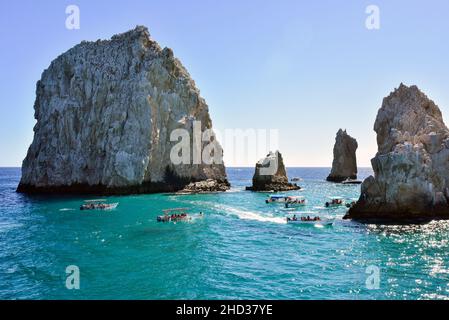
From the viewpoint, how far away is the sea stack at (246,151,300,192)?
362ft

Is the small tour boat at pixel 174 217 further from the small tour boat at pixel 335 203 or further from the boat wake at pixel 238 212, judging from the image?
the small tour boat at pixel 335 203

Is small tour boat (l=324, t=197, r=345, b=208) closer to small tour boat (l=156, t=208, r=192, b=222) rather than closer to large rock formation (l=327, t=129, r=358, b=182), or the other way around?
small tour boat (l=156, t=208, r=192, b=222)

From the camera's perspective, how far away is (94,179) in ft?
324

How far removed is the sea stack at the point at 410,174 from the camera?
52.0 meters

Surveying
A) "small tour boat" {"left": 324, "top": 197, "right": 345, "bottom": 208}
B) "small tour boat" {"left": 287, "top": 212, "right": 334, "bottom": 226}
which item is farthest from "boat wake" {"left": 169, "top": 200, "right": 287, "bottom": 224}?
"small tour boat" {"left": 324, "top": 197, "right": 345, "bottom": 208}

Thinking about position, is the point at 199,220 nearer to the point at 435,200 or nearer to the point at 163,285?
the point at 163,285

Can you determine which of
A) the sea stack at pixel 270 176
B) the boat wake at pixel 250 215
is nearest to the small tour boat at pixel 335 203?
the boat wake at pixel 250 215

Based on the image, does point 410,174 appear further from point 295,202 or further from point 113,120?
point 113,120

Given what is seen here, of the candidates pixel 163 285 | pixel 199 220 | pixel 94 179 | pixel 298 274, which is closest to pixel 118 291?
pixel 163 285

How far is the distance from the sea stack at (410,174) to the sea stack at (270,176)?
172ft

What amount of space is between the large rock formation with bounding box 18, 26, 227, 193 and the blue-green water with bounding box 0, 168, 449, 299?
3667cm

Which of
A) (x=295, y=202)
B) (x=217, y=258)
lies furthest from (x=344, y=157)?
(x=217, y=258)
